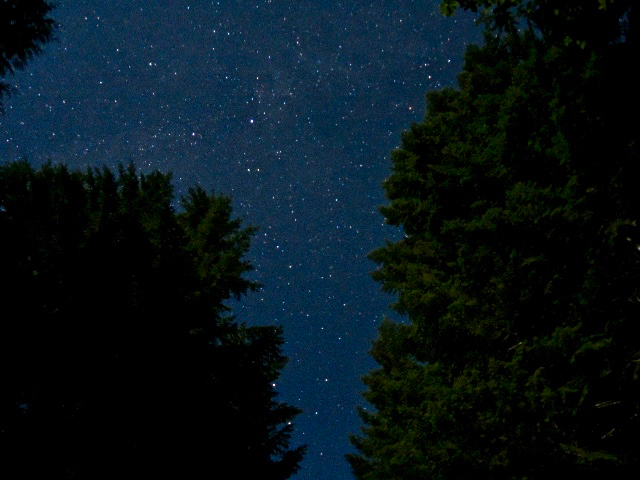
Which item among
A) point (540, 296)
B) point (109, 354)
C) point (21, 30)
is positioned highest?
point (21, 30)

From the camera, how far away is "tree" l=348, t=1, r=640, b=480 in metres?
5.85

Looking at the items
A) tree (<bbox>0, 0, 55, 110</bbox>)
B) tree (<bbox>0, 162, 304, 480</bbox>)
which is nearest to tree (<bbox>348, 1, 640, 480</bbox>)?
tree (<bbox>0, 162, 304, 480</bbox>)

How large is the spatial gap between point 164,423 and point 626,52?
9.18 meters

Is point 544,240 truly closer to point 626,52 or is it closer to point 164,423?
point 626,52

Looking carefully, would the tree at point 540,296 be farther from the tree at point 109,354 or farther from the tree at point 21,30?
the tree at point 21,30

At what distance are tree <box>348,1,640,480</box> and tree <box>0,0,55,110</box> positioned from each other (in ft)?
22.9

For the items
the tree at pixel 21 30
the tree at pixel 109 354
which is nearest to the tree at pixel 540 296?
the tree at pixel 109 354

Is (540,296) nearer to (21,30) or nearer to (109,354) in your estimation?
(109,354)

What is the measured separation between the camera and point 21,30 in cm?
635

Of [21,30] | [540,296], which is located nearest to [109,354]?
[21,30]

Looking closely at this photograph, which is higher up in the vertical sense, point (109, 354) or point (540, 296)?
point (540, 296)

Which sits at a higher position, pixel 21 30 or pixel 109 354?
pixel 21 30

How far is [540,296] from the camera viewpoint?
675cm

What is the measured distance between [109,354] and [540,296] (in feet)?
22.1
